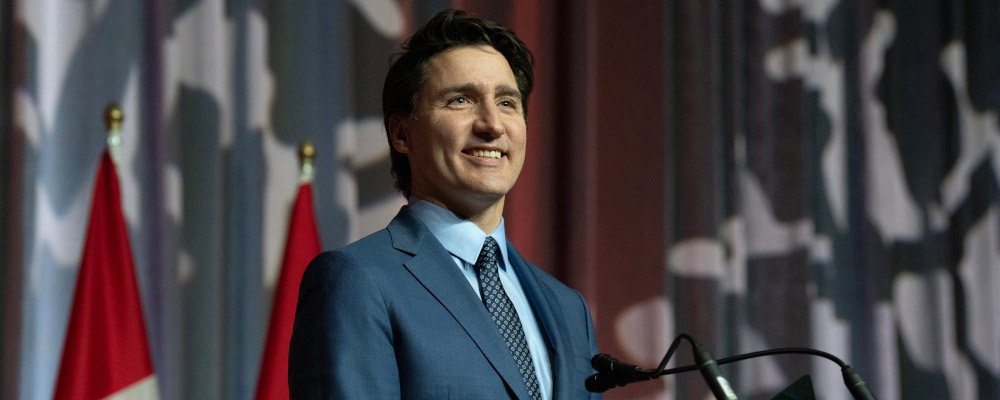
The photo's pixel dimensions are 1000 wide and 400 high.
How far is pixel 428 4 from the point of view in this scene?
352 centimetres

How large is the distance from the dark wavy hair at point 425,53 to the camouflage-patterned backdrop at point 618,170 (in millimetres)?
1506

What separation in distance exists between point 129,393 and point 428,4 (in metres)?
1.68

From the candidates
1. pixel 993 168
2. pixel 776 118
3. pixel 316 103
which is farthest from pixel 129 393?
pixel 993 168

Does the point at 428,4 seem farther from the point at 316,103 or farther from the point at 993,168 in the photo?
the point at 993,168

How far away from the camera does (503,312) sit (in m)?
1.60

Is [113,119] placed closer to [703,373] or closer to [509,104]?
[509,104]

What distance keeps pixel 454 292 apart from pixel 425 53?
0.50 meters

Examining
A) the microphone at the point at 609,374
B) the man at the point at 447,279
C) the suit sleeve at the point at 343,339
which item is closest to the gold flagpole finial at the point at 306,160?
the man at the point at 447,279

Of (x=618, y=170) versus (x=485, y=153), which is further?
(x=618, y=170)

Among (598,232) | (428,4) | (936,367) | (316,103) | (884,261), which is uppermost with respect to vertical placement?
(428,4)

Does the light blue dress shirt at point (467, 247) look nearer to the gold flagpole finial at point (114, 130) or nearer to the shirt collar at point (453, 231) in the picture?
the shirt collar at point (453, 231)

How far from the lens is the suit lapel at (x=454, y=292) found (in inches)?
58.0

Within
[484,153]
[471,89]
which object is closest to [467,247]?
[484,153]

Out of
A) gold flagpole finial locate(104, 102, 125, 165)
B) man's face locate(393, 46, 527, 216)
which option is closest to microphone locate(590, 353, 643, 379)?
man's face locate(393, 46, 527, 216)
